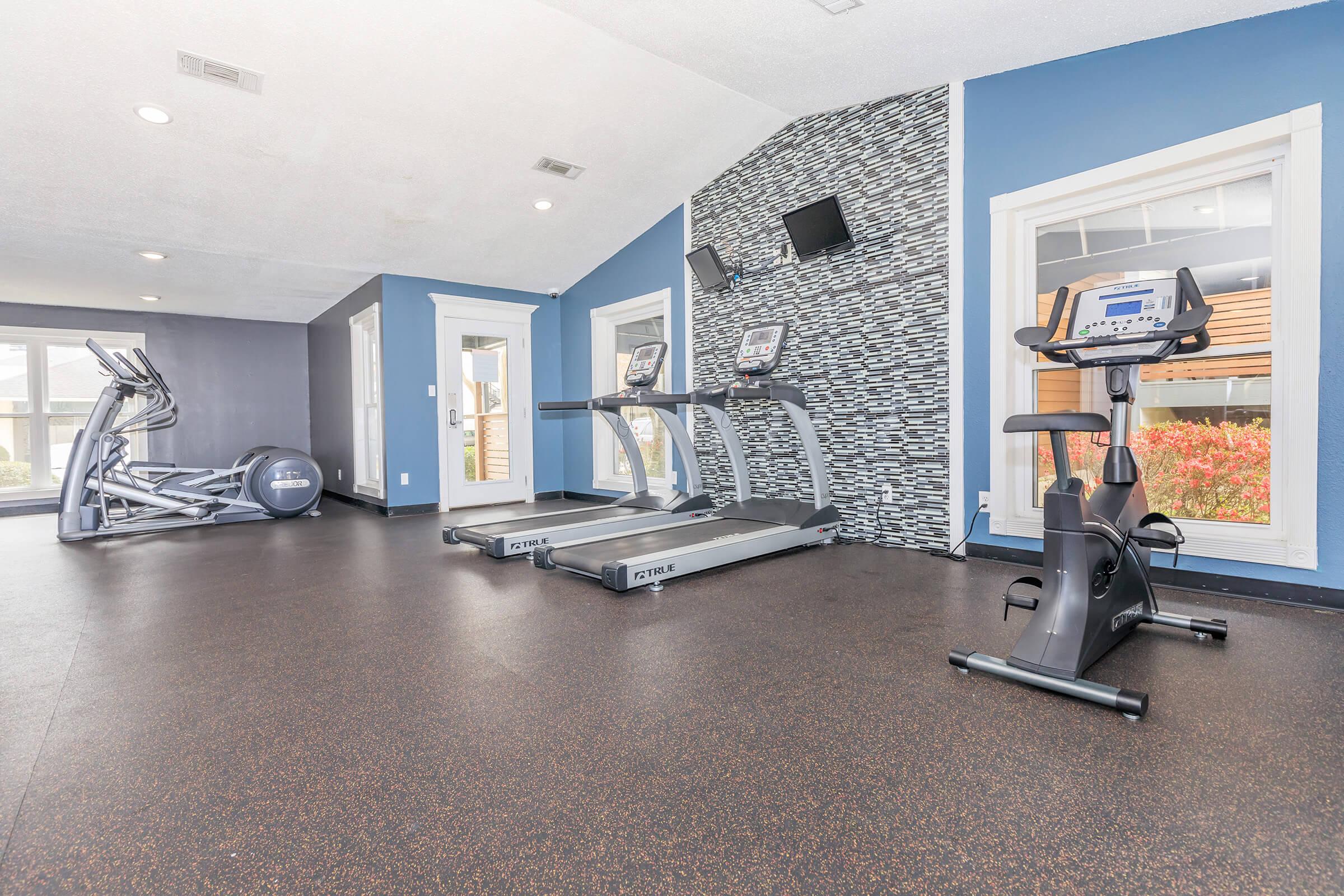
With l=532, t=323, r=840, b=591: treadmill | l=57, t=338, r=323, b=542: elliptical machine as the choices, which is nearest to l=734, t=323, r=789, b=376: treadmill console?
l=532, t=323, r=840, b=591: treadmill

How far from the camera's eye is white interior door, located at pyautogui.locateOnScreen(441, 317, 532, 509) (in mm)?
6539

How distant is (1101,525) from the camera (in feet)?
6.43

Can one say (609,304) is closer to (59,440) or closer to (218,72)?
(218,72)

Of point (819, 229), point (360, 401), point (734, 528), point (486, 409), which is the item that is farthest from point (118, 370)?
point (819, 229)

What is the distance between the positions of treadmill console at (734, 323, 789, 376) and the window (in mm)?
7310

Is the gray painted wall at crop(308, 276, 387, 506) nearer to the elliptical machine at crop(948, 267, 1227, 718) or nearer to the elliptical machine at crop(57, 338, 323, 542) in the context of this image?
the elliptical machine at crop(57, 338, 323, 542)

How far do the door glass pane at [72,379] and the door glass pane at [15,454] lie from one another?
0.29m

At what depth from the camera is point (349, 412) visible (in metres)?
7.10

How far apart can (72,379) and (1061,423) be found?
377 inches

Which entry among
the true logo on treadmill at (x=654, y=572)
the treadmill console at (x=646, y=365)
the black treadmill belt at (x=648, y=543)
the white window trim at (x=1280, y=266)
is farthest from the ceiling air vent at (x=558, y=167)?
the true logo on treadmill at (x=654, y=572)

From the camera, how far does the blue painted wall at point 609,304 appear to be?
18.6 feet

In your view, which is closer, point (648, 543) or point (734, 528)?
point (648, 543)

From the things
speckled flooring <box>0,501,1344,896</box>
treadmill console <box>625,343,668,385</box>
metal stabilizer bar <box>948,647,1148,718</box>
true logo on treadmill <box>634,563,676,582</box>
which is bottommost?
speckled flooring <box>0,501,1344,896</box>

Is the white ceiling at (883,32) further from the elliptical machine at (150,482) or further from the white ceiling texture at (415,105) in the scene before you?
the elliptical machine at (150,482)
